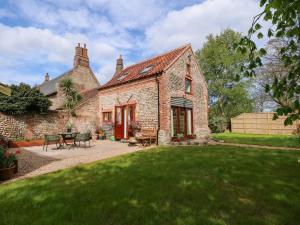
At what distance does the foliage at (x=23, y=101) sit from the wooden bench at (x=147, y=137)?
8216mm

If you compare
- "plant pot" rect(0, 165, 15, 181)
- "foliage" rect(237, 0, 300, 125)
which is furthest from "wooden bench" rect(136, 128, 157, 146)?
"foliage" rect(237, 0, 300, 125)

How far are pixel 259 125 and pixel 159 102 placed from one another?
14031 millimetres

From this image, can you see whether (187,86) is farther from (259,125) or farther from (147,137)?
(259,125)

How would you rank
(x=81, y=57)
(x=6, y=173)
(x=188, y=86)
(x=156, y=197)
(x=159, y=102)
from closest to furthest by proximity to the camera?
1. (x=156, y=197)
2. (x=6, y=173)
3. (x=159, y=102)
4. (x=188, y=86)
5. (x=81, y=57)

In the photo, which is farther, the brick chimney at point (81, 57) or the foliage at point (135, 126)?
the brick chimney at point (81, 57)

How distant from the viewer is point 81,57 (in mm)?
26734

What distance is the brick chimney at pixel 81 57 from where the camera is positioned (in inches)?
1033

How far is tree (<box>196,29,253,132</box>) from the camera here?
26922 mm

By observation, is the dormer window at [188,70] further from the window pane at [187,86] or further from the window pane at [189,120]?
the window pane at [189,120]

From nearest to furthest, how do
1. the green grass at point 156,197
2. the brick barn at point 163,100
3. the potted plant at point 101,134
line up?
1. the green grass at point 156,197
2. the brick barn at point 163,100
3. the potted plant at point 101,134

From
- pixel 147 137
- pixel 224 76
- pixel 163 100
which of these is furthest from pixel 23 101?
pixel 224 76

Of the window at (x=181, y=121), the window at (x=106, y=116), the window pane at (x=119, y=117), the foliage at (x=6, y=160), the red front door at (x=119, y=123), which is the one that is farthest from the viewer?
the window at (x=106, y=116)

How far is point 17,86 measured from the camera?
553 inches

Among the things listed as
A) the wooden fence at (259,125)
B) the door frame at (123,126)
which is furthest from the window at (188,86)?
the wooden fence at (259,125)
